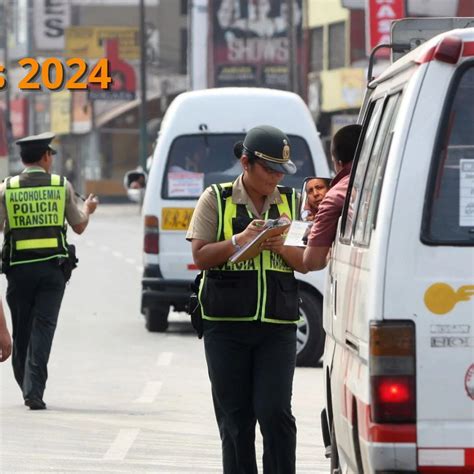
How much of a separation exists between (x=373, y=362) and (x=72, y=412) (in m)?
6.42

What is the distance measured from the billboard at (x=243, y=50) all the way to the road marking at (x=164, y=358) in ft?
148

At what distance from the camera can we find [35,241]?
12344 mm

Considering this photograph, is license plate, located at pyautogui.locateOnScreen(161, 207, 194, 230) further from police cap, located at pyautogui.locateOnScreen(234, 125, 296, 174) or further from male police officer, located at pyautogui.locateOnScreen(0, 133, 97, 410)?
police cap, located at pyautogui.locateOnScreen(234, 125, 296, 174)

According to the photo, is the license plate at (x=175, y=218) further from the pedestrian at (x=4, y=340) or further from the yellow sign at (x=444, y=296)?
the yellow sign at (x=444, y=296)

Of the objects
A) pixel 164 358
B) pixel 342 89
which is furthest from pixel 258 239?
pixel 342 89

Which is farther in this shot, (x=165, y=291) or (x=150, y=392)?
(x=165, y=291)

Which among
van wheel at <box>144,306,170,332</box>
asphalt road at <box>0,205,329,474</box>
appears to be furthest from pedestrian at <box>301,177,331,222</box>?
van wheel at <box>144,306,170,332</box>

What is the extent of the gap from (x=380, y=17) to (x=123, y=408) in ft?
77.3

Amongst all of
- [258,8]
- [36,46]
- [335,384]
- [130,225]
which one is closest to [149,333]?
[335,384]

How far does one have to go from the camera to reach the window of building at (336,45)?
58.2m

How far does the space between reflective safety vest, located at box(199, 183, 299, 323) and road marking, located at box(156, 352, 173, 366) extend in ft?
25.0

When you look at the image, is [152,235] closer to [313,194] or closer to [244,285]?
[313,194]

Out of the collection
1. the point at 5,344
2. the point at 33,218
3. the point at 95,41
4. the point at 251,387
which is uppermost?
the point at 5,344

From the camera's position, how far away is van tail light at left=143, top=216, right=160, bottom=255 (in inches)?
673
